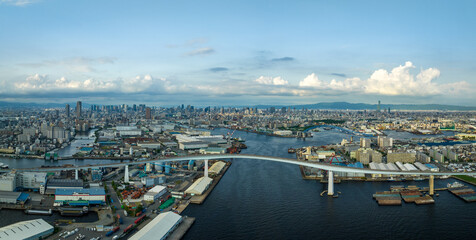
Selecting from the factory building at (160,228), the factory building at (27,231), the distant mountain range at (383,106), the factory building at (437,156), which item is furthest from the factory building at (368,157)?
the distant mountain range at (383,106)

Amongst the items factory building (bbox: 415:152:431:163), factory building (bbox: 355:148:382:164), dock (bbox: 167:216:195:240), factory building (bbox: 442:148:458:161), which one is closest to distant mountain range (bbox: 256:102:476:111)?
factory building (bbox: 442:148:458:161)

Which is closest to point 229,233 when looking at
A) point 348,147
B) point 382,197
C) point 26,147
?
point 382,197

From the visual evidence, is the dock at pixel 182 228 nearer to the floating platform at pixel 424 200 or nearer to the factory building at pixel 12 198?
the factory building at pixel 12 198

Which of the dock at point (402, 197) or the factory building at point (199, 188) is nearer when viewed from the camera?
the dock at point (402, 197)

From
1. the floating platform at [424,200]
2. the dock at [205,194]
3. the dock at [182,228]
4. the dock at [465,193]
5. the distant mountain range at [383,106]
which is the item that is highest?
the distant mountain range at [383,106]

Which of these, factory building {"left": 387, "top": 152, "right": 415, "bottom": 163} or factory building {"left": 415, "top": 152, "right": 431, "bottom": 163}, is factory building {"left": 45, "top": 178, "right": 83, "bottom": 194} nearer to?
factory building {"left": 387, "top": 152, "right": 415, "bottom": 163}

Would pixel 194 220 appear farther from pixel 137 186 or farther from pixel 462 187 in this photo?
pixel 462 187

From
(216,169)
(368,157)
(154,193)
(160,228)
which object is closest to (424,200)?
(368,157)
